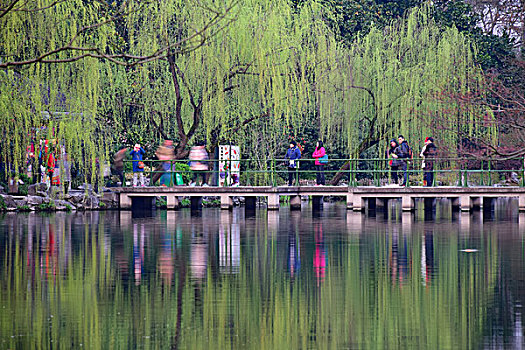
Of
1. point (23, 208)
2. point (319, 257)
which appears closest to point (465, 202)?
point (23, 208)

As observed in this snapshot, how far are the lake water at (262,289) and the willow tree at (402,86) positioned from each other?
1515 cm

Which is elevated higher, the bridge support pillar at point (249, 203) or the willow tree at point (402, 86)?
the willow tree at point (402, 86)

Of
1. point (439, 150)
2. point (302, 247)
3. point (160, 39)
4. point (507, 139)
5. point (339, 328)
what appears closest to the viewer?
point (339, 328)

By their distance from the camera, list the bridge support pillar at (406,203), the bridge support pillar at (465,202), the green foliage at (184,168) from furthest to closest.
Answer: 1. the green foliage at (184,168)
2. the bridge support pillar at (406,203)
3. the bridge support pillar at (465,202)

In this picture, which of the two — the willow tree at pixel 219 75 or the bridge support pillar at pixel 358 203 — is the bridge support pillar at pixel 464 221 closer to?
the bridge support pillar at pixel 358 203

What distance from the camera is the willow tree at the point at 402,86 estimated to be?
4072 cm

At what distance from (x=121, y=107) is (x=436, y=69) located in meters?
12.6

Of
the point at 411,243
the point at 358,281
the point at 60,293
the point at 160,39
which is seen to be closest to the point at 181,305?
the point at 60,293

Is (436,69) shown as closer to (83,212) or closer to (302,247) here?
(83,212)

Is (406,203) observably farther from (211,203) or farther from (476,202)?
(211,203)

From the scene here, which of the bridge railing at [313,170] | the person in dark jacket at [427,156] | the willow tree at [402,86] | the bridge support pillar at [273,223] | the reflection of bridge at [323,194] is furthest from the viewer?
the willow tree at [402,86]

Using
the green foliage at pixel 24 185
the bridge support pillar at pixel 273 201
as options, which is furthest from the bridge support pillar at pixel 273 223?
the green foliage at pixel 24 185

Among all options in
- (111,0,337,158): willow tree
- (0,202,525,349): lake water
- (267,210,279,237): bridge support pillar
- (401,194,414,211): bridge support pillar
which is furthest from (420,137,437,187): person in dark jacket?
(0,202,525,349): lake water

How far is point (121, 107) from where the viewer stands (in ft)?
127
